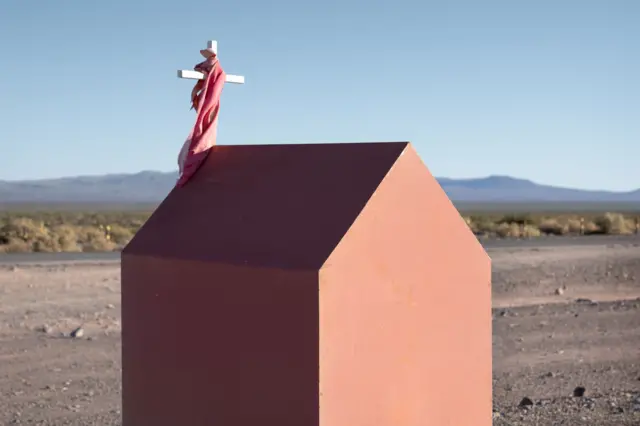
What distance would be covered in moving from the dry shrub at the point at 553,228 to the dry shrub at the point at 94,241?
21.3 metres

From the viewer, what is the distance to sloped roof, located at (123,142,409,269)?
477 cm

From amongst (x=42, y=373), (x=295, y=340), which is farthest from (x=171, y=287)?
(x=42, y=373)

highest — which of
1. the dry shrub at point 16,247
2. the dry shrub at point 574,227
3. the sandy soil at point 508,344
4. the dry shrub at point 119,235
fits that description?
the dry shrub at point 574,227

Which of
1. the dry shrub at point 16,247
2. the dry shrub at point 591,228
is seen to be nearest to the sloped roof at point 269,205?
the dry shrub at point 16,247

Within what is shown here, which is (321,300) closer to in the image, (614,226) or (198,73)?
(198,73)

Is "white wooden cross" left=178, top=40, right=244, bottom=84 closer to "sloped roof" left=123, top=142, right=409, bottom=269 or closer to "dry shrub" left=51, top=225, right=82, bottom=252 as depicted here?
"sloped roof" left=123, top=142, right=409, bottom=269

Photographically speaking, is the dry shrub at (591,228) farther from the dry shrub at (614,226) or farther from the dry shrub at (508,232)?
the dry shrub at (508,232)

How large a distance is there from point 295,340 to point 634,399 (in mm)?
6537

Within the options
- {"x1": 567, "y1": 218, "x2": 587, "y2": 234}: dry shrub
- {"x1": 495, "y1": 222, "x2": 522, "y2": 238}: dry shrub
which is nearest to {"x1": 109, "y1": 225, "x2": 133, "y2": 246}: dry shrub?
{"x1": 495, "y1": 222, "x2": 522, "y2": 238}: dry shrub

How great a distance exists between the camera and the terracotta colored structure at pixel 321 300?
14.9 ft

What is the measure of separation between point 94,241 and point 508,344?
2343cm

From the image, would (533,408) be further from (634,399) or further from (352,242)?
(352,242)

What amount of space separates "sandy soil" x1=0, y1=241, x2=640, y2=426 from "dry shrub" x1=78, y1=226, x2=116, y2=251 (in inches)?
408

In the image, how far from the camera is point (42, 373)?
12.0m
